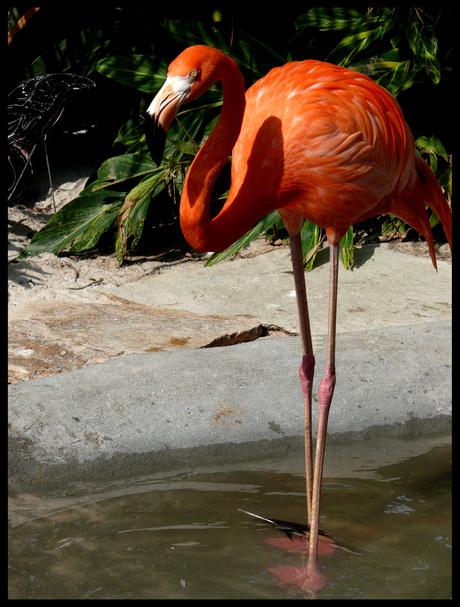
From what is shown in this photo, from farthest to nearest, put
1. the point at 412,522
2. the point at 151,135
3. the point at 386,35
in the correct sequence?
the point at 386,35 → the point at 412,522 → the point at 151,135

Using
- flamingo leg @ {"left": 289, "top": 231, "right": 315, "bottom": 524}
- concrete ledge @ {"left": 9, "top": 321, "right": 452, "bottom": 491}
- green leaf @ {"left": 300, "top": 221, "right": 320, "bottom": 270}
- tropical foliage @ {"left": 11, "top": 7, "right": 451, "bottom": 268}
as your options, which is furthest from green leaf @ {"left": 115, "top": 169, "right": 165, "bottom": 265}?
flamingo leg @ {"left": 289, "top": 231, "right": 315, "bottom": 524}

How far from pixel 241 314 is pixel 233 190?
5.87 feet

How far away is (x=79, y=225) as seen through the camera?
4598 millimetres

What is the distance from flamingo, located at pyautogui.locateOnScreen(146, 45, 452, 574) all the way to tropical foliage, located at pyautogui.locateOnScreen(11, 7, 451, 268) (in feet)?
7.22

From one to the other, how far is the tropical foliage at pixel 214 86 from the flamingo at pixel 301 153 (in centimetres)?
220

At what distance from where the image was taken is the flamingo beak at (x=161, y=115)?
166 centimetres

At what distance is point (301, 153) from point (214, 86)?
268 cm

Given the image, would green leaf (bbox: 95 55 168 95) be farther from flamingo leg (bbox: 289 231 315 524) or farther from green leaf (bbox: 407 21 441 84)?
flamingo leg (bbox: 289 231 315 524)

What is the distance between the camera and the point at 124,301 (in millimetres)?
3805

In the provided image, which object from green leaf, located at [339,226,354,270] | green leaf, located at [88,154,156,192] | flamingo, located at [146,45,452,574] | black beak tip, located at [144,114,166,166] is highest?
black beak tip, located at [144,114,166,166]

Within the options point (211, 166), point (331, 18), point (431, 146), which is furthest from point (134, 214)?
point (211, 166)

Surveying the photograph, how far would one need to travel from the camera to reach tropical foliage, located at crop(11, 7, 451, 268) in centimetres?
427

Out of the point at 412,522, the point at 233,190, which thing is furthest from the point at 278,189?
the point at 412,522
